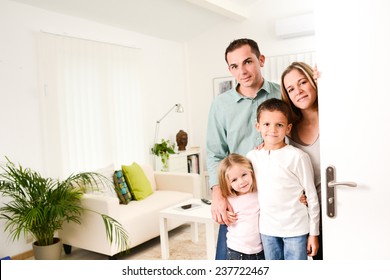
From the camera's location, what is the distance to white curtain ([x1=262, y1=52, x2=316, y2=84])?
188 inches

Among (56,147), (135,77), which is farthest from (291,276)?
(135,77)

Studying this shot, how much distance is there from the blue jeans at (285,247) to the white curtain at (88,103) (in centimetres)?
263

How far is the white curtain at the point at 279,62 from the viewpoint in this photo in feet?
15.7

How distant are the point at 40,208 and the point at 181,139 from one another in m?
2.42

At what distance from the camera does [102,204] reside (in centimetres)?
314

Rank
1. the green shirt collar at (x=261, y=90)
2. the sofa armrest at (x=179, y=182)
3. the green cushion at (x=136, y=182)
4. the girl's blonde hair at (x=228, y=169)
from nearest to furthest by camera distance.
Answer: the girl's blonde hair at (x=228, y=169), the green shirt collar at (x=261, y=90), the green cushion at (x=136, y=182), the sofa armrest at (x=179, y=182)

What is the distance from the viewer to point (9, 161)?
314 centimetres

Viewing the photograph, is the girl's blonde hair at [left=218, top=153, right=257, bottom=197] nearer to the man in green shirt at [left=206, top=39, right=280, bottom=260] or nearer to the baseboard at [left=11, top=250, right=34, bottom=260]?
the man in green shirt at [left=206, top=39, right=280, bottom=260]

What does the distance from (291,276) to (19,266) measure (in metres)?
0.96

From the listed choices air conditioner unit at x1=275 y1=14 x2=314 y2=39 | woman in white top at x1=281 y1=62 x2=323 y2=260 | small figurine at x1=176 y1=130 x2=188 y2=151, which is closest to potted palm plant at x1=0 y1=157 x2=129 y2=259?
woman in white top at x1=281 y1=62 x2=323 y2=260

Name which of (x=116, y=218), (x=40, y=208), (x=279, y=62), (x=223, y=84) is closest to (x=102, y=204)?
(x=116, y=218)

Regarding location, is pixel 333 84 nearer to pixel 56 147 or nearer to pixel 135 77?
→ pixel 56 147

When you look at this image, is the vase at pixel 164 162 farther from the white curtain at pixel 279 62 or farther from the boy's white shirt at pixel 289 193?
the boy's white shirt at pixel 289 193

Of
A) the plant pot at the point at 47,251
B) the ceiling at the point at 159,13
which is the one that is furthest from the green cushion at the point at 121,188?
the ceiling at the point at 159,13
